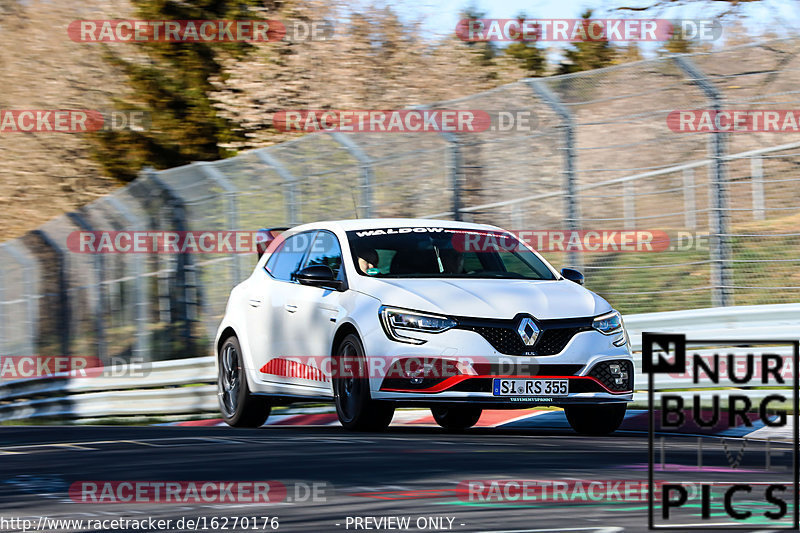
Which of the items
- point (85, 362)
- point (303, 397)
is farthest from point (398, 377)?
point (85, 362)

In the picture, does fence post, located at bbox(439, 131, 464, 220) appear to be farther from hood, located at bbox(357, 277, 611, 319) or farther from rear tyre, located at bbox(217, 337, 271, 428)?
hood, located at bbox(357, 277, 611, 319)

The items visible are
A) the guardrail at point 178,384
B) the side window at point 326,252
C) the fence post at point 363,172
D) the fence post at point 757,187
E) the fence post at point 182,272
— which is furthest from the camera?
the fence post at point 757,187

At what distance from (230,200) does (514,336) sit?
298 inches

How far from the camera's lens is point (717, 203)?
42.5 ft

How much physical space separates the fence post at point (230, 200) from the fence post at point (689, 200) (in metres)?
6.36

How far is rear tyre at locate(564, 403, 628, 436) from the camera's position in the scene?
10789 millimetres

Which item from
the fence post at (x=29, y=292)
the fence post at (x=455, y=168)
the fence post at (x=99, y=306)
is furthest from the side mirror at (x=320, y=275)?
the fence post at (x=29, y=292)

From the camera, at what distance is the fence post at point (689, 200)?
66.7ft

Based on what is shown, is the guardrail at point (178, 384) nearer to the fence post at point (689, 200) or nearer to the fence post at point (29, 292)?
the fence post at point (29, 292)

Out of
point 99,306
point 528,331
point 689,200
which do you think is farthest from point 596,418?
point 99,306

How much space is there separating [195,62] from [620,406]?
69.5 feet

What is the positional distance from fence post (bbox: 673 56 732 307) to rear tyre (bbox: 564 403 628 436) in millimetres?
2221

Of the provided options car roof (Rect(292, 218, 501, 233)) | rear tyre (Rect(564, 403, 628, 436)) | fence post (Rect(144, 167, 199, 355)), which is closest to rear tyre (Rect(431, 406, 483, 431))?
rear tyre (Rect(564, 403, 628, 436))

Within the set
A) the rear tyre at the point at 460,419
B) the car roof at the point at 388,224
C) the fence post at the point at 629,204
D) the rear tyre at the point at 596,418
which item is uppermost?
the fence post at the point at 629,204
